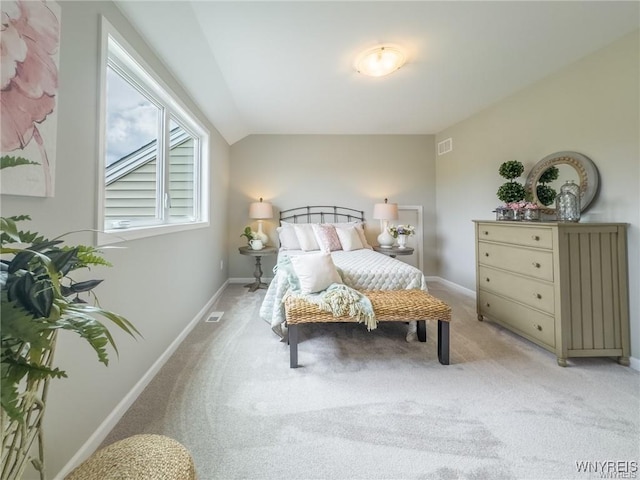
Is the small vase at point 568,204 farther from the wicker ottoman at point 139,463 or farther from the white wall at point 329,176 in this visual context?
the wicker ottoman at point 139,463

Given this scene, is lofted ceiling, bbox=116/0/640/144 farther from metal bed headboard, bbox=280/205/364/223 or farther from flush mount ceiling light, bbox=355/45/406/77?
metal bed headboard, bbox=280/205/364/223

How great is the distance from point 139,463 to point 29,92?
4.13 feet

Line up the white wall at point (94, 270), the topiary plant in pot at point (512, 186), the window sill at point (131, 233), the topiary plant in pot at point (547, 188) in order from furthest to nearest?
1. the topiary plant in pot at point (512, 186)
2. the topiary plant in pot at point (547, 188)
3. the window sill at point (131, 233)
4. the white wall at point (94, 270)

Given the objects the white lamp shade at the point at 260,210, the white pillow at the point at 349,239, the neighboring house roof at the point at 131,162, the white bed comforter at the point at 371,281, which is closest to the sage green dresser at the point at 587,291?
the white bed comforter at the point at 371,281

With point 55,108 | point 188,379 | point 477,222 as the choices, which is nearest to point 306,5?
point 55,108

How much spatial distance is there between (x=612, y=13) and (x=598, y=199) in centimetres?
130

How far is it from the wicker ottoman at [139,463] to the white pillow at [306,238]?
2.98 metres

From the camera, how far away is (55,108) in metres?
1.00

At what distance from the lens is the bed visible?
230 cm

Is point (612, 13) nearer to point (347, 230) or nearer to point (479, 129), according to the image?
point (479, 129)

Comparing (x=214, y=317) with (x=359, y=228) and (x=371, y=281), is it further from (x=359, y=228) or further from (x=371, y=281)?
(x=359, y=228)

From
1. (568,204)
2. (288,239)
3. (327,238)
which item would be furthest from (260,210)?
(568,204)

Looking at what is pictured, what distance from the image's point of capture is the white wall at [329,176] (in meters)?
4.35

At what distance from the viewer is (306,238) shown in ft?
12.3
